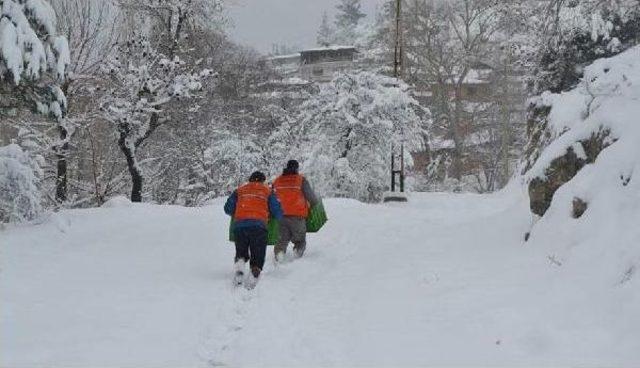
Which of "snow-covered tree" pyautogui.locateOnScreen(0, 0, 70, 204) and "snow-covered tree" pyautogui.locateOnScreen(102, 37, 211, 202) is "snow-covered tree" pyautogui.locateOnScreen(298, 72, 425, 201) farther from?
"snow-covered tree" pyautogui.locateOnScreen(0, 0, 70, 204)

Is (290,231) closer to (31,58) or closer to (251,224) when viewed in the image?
(251,224)

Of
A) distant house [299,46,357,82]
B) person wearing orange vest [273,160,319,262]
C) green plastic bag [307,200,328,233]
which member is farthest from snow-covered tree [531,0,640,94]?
distant house [299,46,357,82]

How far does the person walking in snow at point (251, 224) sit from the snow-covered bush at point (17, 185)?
3968 mm

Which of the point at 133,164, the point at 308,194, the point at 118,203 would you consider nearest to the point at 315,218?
the point at 308,194

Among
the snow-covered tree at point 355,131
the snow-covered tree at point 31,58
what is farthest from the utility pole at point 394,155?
the snow-covered tree at point 31,58

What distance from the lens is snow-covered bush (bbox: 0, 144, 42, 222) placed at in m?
10.8

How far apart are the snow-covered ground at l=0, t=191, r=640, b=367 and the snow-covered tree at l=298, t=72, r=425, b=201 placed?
11597 millimetres

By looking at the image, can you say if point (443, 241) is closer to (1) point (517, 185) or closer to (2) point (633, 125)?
(2) point (633, 125)

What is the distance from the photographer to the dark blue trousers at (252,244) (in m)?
8.85

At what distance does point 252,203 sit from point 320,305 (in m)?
2.11

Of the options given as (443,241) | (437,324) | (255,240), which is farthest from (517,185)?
(437,324)

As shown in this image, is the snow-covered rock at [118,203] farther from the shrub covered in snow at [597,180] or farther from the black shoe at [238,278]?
the shrub covered in snow at [597,180]

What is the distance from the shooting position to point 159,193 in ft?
97.7

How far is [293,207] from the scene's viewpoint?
34.0 ft
